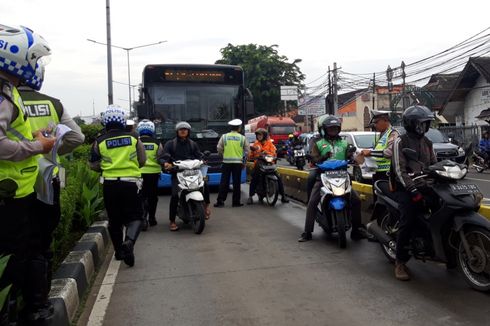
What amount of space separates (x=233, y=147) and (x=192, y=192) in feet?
8.96

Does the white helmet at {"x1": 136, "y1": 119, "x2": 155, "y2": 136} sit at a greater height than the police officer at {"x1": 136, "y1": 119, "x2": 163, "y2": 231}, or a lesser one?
greater

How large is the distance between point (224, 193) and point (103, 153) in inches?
182

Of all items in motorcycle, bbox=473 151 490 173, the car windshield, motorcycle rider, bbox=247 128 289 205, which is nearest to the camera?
motorcycle rider, bbox=247 128 289 205

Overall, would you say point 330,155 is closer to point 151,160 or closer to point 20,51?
point 151,160

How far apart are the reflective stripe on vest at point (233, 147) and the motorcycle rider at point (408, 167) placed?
5089mm

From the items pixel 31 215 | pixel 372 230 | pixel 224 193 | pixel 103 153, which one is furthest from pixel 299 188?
pixel 31 215

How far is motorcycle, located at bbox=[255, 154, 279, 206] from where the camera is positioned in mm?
9609

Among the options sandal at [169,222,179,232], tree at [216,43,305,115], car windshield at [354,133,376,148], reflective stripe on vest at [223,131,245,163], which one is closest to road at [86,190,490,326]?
sandal at [169,222,179,232]

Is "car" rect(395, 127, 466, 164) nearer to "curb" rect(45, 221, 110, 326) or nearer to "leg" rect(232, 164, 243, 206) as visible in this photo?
"leg" rect(232, 164, 243, 206)

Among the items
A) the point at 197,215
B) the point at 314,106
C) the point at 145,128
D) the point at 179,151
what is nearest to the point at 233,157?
the point at 179,151

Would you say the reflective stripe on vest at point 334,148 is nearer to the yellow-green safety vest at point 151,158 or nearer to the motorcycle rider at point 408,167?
the motorcycle rider at point 408,167

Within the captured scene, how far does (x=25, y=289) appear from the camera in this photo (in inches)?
125

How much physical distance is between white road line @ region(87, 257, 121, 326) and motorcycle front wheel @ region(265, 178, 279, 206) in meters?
4.39

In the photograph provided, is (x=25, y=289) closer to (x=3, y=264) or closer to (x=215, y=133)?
(x=3, y=264)
